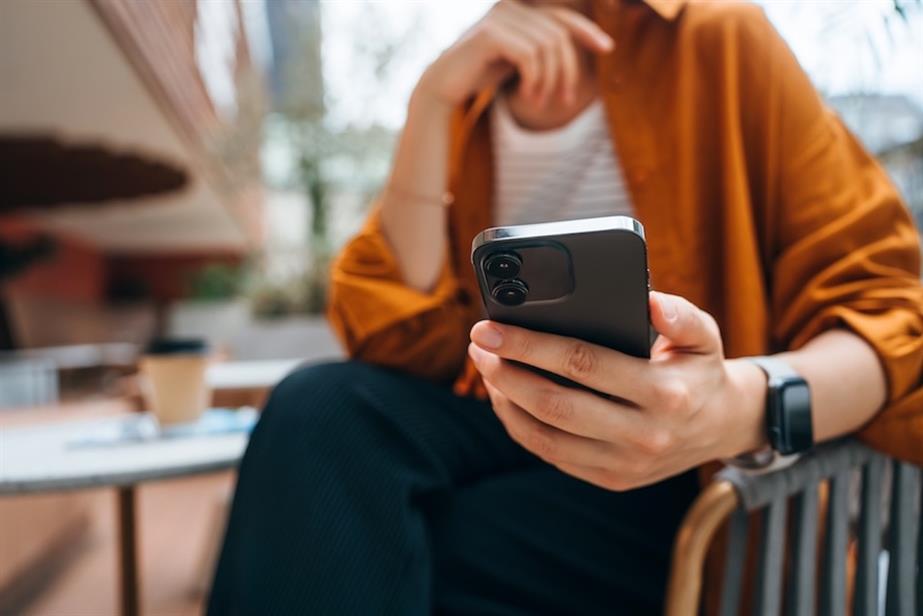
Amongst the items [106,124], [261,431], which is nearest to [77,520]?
[261,431]

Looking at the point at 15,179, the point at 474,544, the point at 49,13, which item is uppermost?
the point at 49,13

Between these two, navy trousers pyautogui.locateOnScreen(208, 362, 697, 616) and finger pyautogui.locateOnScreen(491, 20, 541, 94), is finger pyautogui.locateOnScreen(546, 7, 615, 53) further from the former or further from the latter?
navy trousers pyautogui.locateOnScreen(208, 362, 697, 616)

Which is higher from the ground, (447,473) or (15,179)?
(15,179)

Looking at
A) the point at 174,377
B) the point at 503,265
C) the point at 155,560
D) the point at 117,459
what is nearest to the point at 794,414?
the point at 503,265

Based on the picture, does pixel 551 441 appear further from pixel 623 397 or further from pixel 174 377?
pixel 174 377

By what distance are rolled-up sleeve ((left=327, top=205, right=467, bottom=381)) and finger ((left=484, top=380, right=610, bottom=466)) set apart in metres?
0.20

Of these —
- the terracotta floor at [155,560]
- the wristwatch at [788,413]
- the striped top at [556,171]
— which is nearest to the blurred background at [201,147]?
the terracotta floor at [155,560]

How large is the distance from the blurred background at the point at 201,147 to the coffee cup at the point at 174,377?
180 millimetres

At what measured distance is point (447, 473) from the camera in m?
0.52

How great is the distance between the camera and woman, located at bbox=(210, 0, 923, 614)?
0.38 metres

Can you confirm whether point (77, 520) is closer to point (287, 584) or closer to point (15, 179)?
point (287, 584)

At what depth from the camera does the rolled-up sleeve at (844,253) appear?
1.47 ft

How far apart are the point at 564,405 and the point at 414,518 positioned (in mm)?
181

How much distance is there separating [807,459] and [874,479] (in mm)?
61
